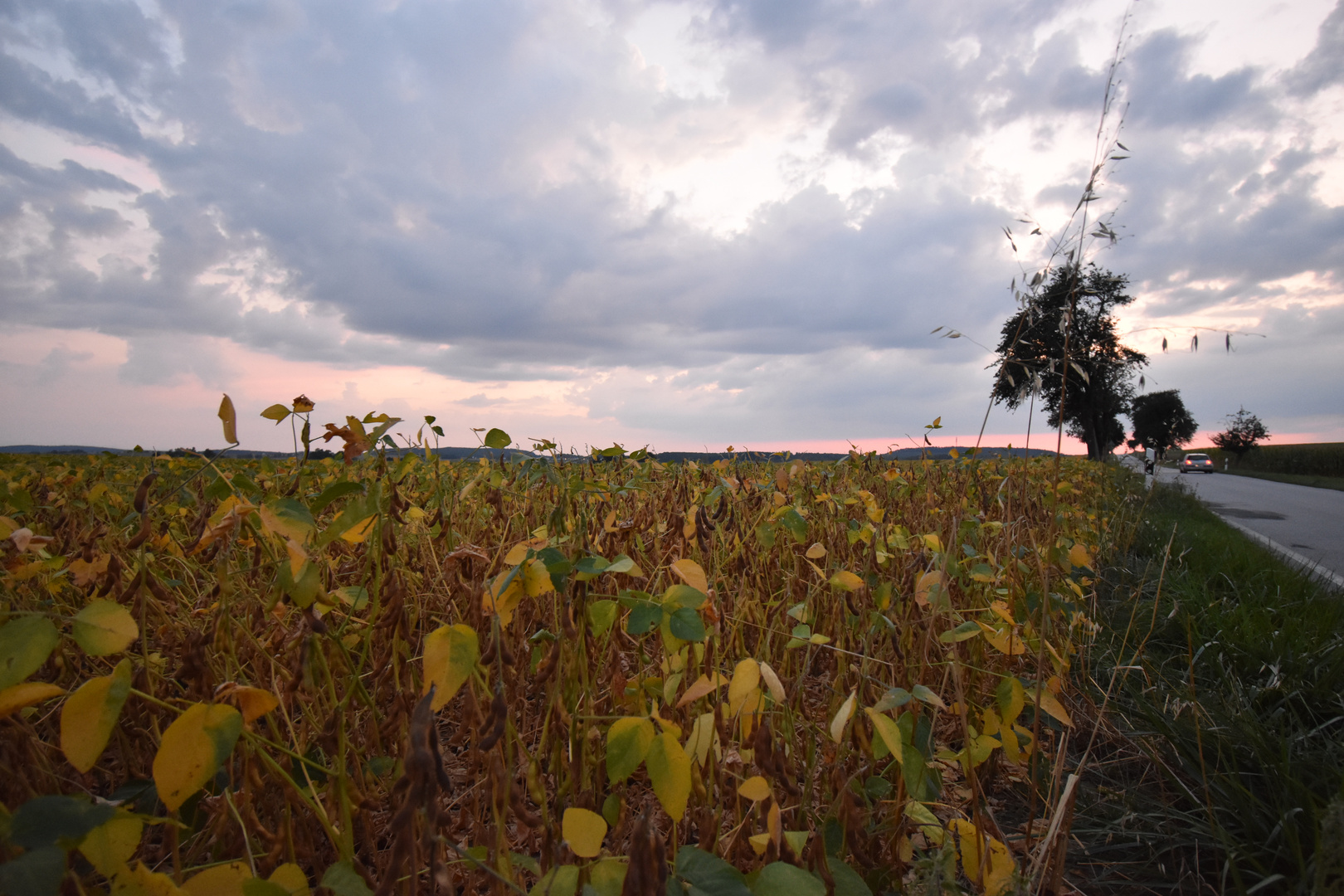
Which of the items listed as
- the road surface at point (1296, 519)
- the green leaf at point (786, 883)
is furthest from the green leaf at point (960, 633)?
the road surface at point (1296, 519)

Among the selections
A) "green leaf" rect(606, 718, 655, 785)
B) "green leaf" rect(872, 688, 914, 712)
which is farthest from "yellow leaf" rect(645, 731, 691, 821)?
"green leaf" rect(872, 688, 914, 712)

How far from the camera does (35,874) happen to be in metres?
0.63

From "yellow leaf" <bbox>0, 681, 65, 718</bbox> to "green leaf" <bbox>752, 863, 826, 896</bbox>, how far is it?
37.9 inches

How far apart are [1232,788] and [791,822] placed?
1316 mm

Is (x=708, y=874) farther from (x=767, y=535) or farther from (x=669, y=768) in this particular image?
(x=767, y=535)

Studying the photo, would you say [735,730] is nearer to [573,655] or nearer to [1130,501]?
[573,655]

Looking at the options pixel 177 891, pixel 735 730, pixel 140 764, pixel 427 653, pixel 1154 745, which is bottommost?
pixel 1154 745

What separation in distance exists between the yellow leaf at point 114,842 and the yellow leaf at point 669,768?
64 centimetres

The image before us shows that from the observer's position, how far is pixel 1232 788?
1.77 m

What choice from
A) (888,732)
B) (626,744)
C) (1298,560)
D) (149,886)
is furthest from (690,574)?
(1298,560)

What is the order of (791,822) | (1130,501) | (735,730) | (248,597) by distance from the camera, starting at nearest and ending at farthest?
(791,822)
(735,730)
(248,597)
(1130,501)

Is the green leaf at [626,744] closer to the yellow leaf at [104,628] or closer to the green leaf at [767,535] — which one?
the yellow leaf at [104,628]

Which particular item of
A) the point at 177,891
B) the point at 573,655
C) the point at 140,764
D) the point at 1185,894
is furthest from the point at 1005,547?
the point at 140,764

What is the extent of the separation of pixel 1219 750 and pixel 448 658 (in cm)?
196
